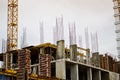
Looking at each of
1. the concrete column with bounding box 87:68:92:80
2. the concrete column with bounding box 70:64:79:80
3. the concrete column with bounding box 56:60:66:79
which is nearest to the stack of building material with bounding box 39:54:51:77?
the concrete column with bounding box 56:60:66:79

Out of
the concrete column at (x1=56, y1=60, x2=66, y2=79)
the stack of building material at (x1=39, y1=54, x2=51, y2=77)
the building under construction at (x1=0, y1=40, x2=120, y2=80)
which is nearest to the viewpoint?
the building under construction at (x1=0, y1=40, x2=120, y2=80)

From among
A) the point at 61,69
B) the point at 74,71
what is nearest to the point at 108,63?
the point at 74,71

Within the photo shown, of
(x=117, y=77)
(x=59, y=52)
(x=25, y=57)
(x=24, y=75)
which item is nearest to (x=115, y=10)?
(x=117, y=77)

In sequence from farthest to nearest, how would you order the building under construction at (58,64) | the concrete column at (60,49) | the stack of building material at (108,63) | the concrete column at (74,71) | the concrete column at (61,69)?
the stack of building material at (108,63)
the concrete column at (74,71)
the concrete column at (60,49)
the concrete column at (61,69)
the building under construction at (58,64)

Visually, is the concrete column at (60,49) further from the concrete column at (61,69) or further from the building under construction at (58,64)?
the concrete column at (61,69)

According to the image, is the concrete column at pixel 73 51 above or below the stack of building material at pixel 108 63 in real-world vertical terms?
above

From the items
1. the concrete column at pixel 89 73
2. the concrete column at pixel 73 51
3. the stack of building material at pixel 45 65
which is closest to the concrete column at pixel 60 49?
the stack of building material at pixel 45 65

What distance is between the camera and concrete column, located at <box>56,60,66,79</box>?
5050cm

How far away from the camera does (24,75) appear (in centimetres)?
3994

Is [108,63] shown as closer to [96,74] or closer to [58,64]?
[96,74]

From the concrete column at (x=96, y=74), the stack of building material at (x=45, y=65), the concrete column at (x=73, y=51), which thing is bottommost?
the concrete column at (x=96, y=74)

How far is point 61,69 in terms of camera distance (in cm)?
5081

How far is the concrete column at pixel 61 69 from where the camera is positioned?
50500mm

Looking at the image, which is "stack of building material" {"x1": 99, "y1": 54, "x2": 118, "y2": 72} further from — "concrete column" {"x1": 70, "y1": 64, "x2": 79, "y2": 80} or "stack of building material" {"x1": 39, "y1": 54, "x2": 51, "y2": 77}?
"stack of building material" {"x1": 39, "y1": 54, "x2": 51, "y2": 77}
